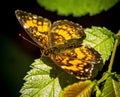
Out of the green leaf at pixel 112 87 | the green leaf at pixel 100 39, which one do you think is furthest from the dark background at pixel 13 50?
the green leaf at pixel 112 87

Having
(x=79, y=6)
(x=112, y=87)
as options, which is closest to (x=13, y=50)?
(x=79, y=6)

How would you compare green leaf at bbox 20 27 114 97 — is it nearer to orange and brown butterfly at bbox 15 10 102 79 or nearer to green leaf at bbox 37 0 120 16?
orange and brown butterfly at bbox 15 10 102 79

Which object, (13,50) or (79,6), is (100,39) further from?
(13,50)

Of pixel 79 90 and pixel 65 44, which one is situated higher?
pixel 65 44

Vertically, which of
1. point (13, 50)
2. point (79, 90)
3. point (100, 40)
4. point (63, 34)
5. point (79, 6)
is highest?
point (13, 50)

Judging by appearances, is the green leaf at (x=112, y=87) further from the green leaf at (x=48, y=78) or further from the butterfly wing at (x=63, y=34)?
the butterfly wing at (x=63, y=34)

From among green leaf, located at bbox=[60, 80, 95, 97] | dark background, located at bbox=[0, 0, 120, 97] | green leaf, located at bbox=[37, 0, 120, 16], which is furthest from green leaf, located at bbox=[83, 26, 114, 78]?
dark background, located at bbox=[0, 0, 120, 97]
